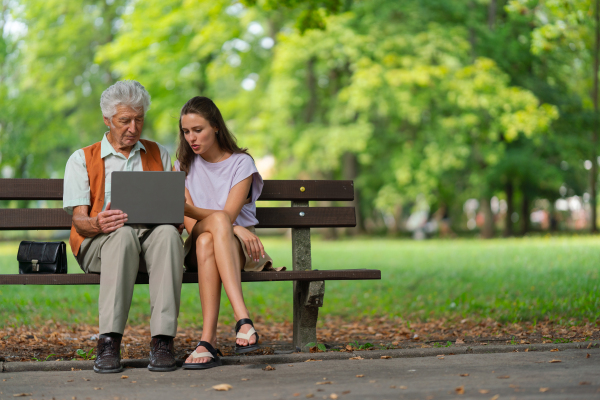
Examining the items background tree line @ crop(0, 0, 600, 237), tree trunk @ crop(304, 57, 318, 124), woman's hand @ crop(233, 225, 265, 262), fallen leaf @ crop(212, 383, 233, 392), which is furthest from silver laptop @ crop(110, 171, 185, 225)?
tree trunk @ crop(304, 57, 318, 124)

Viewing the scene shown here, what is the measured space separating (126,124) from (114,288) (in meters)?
1.03

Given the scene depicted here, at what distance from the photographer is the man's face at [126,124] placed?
4090mm

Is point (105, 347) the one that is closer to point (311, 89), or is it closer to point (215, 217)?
point (215, 217)

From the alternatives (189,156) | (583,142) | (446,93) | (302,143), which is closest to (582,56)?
(583,142)

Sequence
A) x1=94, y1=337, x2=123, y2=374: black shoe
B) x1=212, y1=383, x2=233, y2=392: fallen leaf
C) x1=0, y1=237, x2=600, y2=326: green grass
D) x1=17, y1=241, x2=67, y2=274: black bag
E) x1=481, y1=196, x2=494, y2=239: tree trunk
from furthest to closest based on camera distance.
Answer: x1=481, y1=196, x2=494, y2=239: tree trunk → x1=0, y1=237, x2=600, y2=326: green grass → x1=17, y1=241, x2=67, y2=274: black bag → x1=94, y1=337, x2=123, y2=374: black shoe → x1=212, y1=383, x2=233, y2=392: fallen leaf

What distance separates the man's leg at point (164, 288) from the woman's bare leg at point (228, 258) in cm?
21

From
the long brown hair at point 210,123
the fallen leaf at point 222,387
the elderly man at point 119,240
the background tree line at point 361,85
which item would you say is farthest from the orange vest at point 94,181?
the background tree line at point 361,85

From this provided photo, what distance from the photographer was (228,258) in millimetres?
3850

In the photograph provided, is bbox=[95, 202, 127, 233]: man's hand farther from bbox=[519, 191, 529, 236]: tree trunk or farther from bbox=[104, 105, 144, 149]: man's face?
bbox=[519, 191, 529, 236]: tree trunk

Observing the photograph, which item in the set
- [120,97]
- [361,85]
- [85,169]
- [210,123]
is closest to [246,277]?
[210,123]

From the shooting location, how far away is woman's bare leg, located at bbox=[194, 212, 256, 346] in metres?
3.81

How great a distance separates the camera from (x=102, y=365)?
3625mm

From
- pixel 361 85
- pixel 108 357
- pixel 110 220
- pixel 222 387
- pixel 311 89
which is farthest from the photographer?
pixel 311 89

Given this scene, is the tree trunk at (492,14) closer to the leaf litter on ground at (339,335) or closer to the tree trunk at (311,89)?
the tree trunk at (311,89)
